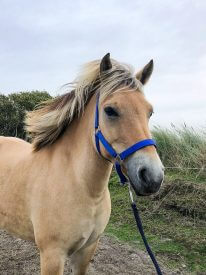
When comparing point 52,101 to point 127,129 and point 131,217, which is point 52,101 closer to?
point 127,129

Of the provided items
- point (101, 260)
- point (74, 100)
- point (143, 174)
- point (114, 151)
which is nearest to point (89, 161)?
point (114, 151)

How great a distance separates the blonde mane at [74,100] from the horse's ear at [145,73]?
0.10 m

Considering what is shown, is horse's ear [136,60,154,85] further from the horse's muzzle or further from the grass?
the grass

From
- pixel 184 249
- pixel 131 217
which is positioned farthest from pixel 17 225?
pixel 131 217

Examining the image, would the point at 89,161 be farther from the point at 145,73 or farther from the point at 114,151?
the point at 145,73

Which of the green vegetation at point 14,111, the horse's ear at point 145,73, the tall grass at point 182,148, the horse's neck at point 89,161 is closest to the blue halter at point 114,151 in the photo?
the horse's neck at point 89,161

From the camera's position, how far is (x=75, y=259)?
341 centimetres

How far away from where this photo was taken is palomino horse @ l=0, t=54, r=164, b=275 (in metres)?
2.46

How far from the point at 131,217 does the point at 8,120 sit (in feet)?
23.1

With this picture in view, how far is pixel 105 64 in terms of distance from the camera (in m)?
2.74

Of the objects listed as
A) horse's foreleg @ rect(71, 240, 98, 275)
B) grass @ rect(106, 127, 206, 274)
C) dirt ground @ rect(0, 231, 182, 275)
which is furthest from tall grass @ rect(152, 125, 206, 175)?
horse's foreleg @ rect(71, 240, 98, 275)

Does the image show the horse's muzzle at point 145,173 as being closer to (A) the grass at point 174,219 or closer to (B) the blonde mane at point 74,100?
(B) the blonde mane at point 74,100

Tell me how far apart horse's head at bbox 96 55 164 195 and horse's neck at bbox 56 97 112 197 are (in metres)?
0.19

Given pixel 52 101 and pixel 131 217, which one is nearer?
pixel 52 101
